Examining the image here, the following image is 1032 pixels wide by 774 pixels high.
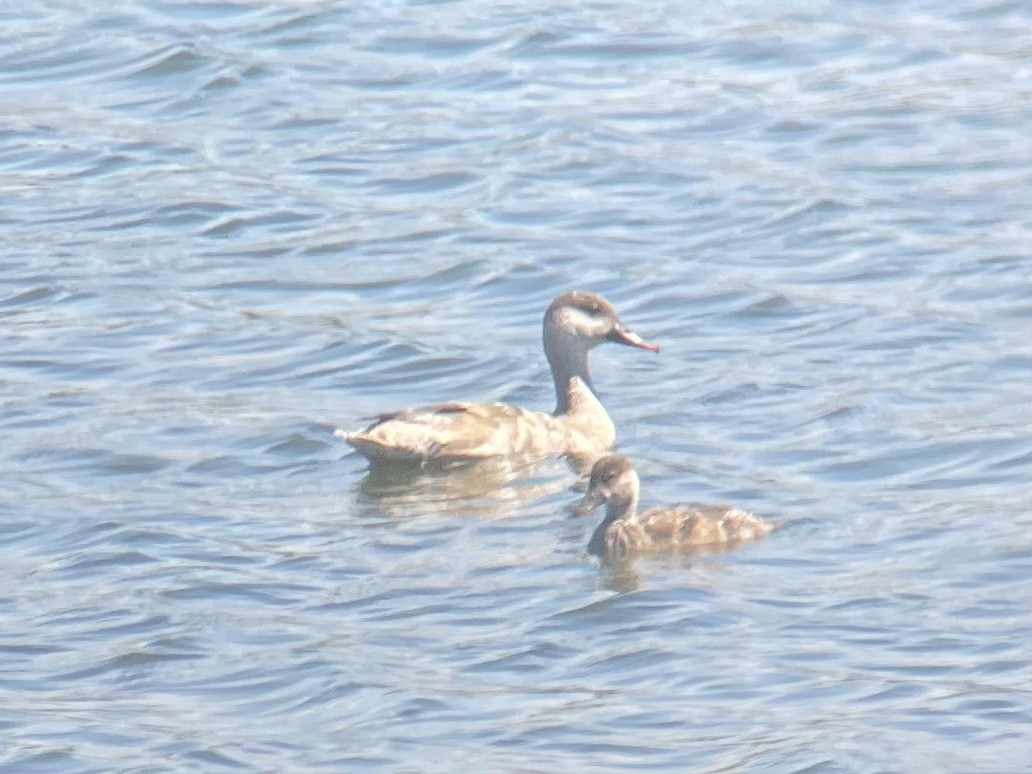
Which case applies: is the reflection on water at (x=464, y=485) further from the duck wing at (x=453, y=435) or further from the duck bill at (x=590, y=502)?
the duck bill at (x=590, y=502)

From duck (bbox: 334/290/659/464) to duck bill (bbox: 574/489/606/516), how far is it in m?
1.10

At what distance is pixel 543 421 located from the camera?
1390 cm

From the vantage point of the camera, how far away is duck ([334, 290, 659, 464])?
13.2 meters

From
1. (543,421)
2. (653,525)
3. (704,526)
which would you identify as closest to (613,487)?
(653,525)

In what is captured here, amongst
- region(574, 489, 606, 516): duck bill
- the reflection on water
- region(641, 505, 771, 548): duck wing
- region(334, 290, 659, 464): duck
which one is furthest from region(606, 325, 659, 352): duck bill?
region(641, 505, 771, 548): duck wing

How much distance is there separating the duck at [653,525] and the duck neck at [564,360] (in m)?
2.34

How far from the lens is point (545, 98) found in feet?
69.5

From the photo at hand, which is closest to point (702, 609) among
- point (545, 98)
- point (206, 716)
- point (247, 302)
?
point (206, 716)

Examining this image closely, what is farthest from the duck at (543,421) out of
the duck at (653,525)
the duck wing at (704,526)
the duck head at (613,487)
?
the duck wing at (704,526)

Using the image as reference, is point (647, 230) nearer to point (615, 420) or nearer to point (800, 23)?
point (615, 420)

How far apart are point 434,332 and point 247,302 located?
4.40 ft

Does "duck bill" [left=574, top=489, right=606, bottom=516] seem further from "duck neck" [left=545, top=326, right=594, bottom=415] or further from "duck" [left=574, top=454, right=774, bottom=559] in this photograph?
"duck neck" [left=545, top=326, right=594, bottom=415]

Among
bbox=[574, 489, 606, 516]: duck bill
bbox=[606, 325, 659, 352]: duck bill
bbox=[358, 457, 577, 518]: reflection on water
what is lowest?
bbox=[358, 457, 577, 518]: reflection on water

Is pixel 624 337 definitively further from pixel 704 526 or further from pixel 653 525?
pixel 704 526
